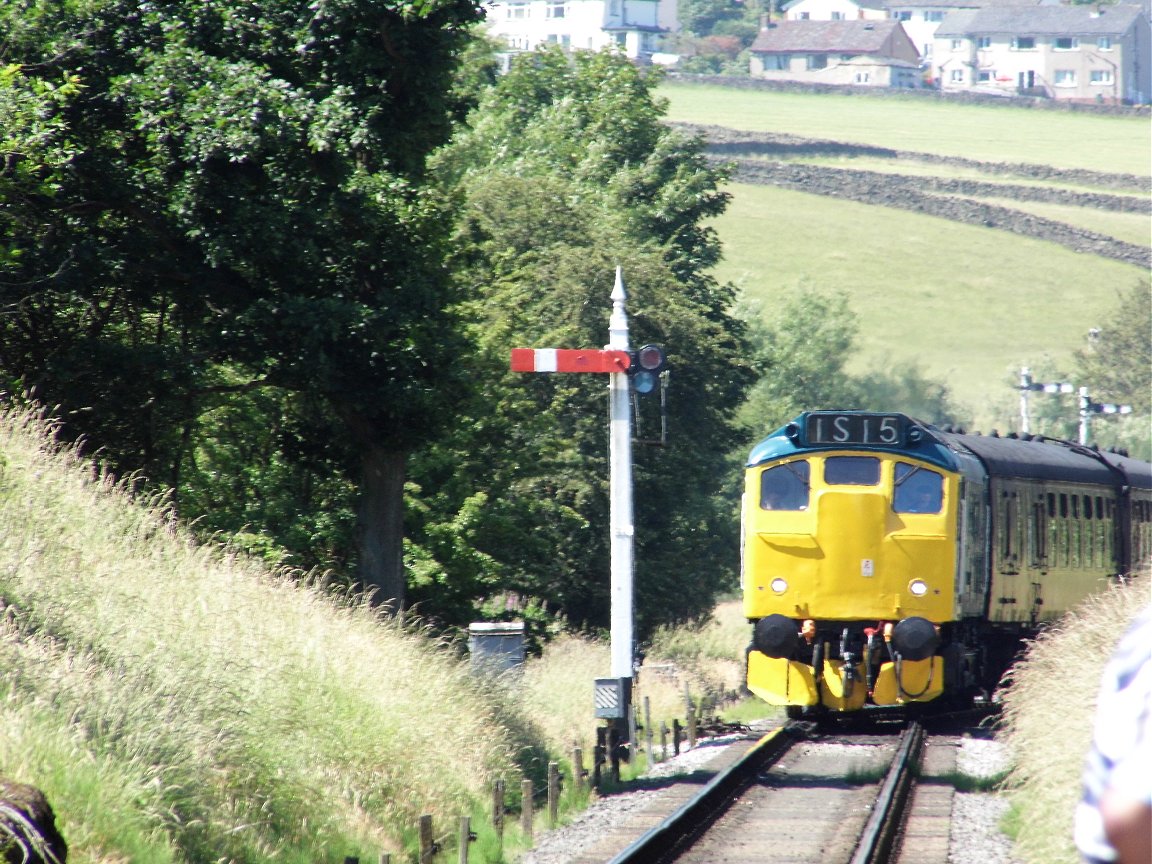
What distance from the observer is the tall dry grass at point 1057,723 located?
465 inches

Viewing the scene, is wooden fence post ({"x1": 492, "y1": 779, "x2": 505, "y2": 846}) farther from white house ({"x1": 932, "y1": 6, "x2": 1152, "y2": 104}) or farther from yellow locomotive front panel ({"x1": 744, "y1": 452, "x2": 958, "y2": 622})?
white house ({"x1": 932, "y1": 6, "x2": 1152, "y2": 104})

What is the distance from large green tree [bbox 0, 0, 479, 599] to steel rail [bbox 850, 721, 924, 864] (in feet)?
22.5

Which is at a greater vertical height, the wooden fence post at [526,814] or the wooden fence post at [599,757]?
the wooden fence post at [526,814]

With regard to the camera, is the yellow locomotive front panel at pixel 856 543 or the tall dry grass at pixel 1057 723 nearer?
the tall dry grass at pixel 1057 723

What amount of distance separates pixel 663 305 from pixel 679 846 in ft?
85.4

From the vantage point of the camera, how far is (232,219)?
18.2m

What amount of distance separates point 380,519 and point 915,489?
7.05 m

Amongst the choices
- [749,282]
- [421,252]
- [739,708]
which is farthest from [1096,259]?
[421,252]

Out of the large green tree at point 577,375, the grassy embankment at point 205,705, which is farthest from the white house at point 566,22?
the grassy embankment at point 205,705

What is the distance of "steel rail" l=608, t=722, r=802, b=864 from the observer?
11.6 meters

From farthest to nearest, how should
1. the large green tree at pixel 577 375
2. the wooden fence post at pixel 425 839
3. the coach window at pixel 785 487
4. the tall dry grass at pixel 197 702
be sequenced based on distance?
the large green tree at pixel 577 375 < the coach window at pixel 785 487 < the wooden fence post at pixel 425 839 < the tall dry grass at pixel 197 702

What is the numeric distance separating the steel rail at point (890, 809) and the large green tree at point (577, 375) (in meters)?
8.70

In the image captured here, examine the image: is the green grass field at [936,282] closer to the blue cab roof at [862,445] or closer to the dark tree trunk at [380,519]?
the dark tree trunk at [380,519]

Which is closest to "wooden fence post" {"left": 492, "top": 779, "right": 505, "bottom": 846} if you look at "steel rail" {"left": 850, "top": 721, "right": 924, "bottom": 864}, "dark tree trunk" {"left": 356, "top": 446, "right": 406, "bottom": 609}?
"steel rail" {"left": 850, "top": 721, "right": 924, "bottom": 864}
